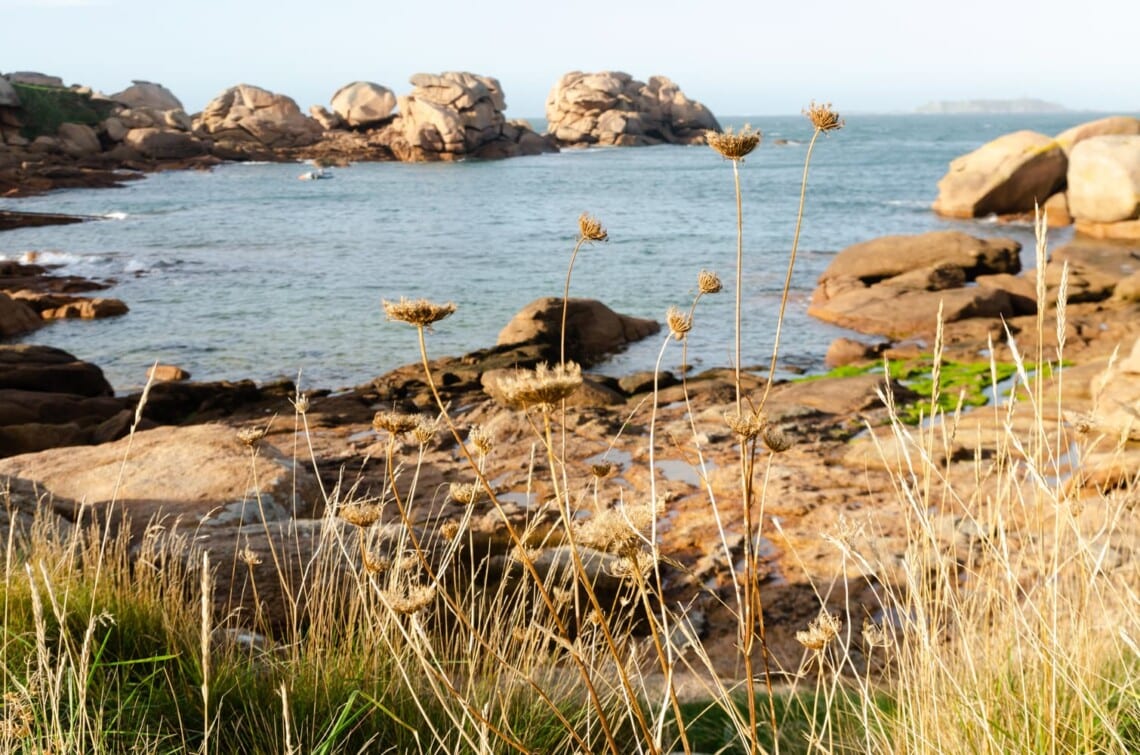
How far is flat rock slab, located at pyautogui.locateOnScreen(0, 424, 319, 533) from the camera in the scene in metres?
7.14

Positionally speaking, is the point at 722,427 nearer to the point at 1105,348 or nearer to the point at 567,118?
the point at 1105,348

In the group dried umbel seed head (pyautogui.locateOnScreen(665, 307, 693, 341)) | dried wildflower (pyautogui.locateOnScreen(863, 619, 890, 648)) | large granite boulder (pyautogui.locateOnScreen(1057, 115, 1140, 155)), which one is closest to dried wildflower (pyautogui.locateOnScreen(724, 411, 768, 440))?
dried umbel seed head (pyautogui.locateOnScreen(665, 307, 693, 341))

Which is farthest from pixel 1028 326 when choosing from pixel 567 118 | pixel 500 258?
pixel 567 118

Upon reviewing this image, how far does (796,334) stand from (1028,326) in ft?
12.9

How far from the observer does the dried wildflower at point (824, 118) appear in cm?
Answer: 216

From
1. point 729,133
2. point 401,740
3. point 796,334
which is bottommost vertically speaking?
point 796,334

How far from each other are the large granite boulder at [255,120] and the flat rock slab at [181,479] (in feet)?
217

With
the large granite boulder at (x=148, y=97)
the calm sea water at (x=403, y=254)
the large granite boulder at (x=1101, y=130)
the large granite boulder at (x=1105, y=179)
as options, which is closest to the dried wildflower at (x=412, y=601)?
the calm sea water at (x=403, y=254)

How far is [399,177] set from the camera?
57469mm

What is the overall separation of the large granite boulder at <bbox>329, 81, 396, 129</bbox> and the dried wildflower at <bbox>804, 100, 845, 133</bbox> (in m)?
75.7

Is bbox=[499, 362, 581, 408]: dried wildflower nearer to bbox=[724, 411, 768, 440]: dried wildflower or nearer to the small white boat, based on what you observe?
bbox=[724, 411, 768, 440]: dried wildflower

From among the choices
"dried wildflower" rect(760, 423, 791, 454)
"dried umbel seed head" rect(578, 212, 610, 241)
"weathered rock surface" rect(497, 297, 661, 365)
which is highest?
"dried umbel seed head" rect(578, 212, 610, 241)

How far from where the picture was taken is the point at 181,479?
7742mm

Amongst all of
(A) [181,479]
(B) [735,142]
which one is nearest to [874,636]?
(B) [735,142]
